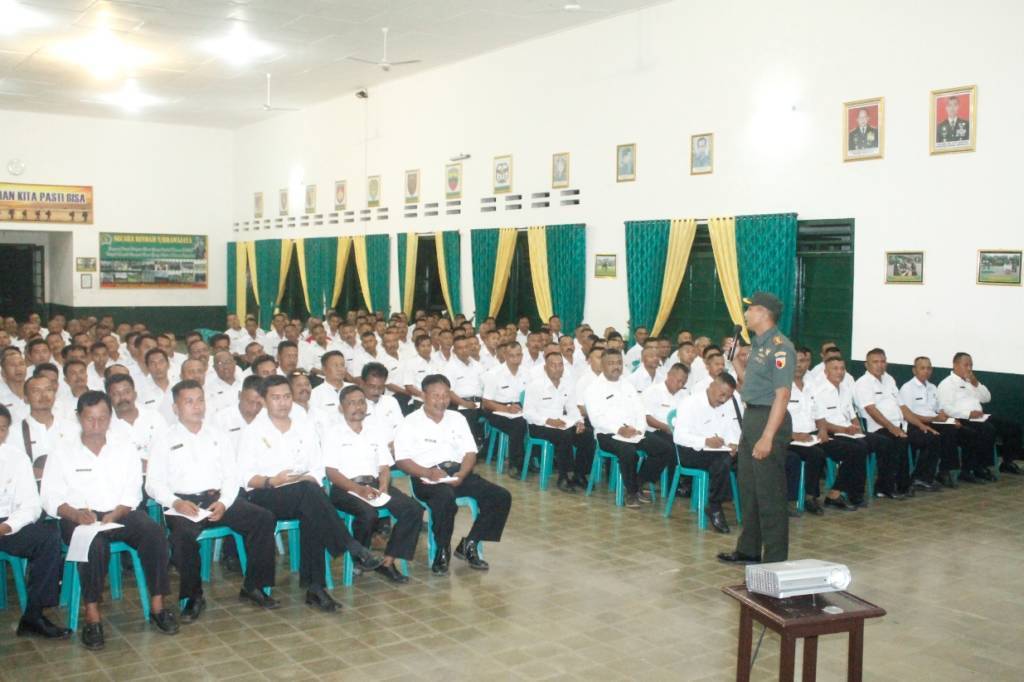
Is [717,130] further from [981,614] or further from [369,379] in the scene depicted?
[981,614]

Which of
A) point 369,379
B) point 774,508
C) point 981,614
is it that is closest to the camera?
point 981,614

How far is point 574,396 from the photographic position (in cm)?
794

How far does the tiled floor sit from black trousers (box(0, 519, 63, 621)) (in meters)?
0.18

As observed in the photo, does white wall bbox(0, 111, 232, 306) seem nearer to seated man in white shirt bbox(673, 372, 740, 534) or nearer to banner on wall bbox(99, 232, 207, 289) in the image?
banner on wall bbox(99, 232, 207, 289)

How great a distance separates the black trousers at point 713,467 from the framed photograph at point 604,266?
18.1 feet

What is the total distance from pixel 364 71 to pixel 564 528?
34.5 ft

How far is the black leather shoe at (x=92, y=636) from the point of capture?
4.25m

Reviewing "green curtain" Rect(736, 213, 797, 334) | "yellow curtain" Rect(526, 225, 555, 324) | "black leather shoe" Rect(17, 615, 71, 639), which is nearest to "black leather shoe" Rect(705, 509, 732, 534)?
"green curtain" Rect(736, 213, 797, 334)

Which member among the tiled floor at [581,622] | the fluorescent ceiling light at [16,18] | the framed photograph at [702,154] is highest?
the fluorescent ceiling light at [16,18]

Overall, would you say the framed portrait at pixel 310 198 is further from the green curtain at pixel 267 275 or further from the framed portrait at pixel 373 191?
the framed portrait at pixel 373 191

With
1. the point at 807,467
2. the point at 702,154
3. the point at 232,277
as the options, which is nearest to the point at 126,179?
the point at 232,277

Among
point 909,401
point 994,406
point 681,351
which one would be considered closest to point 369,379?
point 681,351

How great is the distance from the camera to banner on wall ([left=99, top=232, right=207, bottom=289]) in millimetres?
19922

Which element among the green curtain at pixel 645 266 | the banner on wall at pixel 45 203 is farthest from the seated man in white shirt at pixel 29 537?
the banner on wall at pixel 45 203
